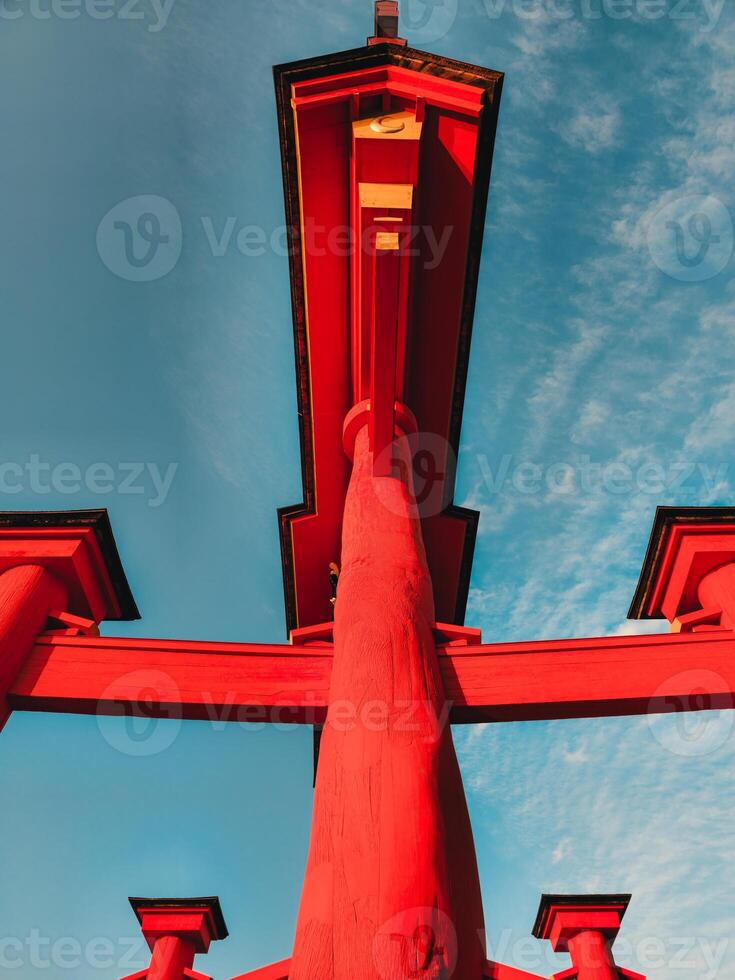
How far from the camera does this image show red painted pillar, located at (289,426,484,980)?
6.07 ft

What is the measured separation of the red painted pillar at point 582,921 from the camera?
241 inches

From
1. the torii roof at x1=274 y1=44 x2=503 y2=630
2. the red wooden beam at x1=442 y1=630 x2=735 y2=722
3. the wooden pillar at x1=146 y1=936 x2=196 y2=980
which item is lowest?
the wooden pillar at x1=146 y1=936 x2=196 y2=980

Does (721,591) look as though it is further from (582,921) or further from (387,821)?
(582,921)

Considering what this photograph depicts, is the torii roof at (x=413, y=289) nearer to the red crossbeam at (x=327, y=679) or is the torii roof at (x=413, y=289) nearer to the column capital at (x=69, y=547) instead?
the column capital at (x=69, y=547)

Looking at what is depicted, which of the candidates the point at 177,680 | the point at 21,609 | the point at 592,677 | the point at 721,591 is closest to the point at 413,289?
the point at 721,591

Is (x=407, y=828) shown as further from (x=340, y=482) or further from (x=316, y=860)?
(x=340, y=482)

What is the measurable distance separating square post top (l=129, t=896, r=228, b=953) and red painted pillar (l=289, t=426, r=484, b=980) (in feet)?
14.9

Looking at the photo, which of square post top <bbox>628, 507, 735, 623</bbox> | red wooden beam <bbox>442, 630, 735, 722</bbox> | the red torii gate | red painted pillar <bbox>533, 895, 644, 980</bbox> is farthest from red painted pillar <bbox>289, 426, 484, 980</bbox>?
red painted pillar <bbox>533, 895, 644, 980</bbox>

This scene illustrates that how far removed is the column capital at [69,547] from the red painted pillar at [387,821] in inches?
56.0

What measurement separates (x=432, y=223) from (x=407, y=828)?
3715 mm

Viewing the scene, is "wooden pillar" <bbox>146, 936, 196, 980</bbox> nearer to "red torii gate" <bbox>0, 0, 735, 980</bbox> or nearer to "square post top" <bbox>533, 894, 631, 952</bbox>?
"red torii gate" <bbox>0, 0, 735, 980</bbox>

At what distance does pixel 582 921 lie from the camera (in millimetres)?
6148

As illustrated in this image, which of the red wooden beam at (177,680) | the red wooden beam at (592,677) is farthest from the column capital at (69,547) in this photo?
the red wooden beam at (592,677)

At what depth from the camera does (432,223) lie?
444 centimetres
